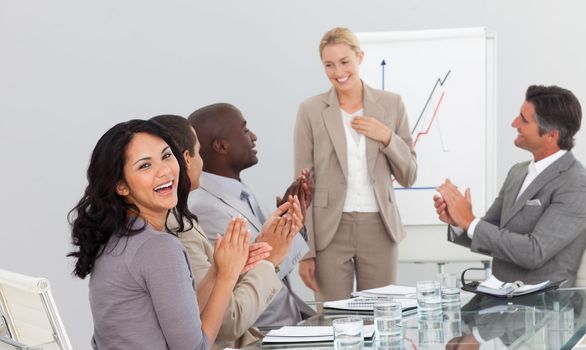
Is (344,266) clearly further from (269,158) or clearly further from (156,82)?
(156,82)

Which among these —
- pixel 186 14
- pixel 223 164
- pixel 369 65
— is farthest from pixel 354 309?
pixel 186 14

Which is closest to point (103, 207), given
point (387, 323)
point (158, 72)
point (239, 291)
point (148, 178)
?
point (148, 178)

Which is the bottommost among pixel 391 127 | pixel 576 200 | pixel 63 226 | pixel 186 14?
pixel 63 226

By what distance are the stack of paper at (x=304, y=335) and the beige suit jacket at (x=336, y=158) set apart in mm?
1807

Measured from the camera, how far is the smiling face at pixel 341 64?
14.0 ft

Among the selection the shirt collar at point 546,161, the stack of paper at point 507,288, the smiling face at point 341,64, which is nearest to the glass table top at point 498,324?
the stack of paper at point 507,288

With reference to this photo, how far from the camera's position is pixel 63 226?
637 centimetres

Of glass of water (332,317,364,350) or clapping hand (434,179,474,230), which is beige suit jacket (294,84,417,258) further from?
glass of water (332,317,364,350)

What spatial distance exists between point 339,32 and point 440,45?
108 cm

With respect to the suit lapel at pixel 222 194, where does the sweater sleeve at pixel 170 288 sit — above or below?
below

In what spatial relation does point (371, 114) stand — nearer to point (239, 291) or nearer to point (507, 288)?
point (507, 288)

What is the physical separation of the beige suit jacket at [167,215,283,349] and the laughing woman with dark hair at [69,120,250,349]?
213 mm

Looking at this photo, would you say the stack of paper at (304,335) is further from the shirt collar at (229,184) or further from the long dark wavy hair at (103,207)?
the shirt collar at (229,184)

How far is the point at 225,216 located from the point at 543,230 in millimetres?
1314
